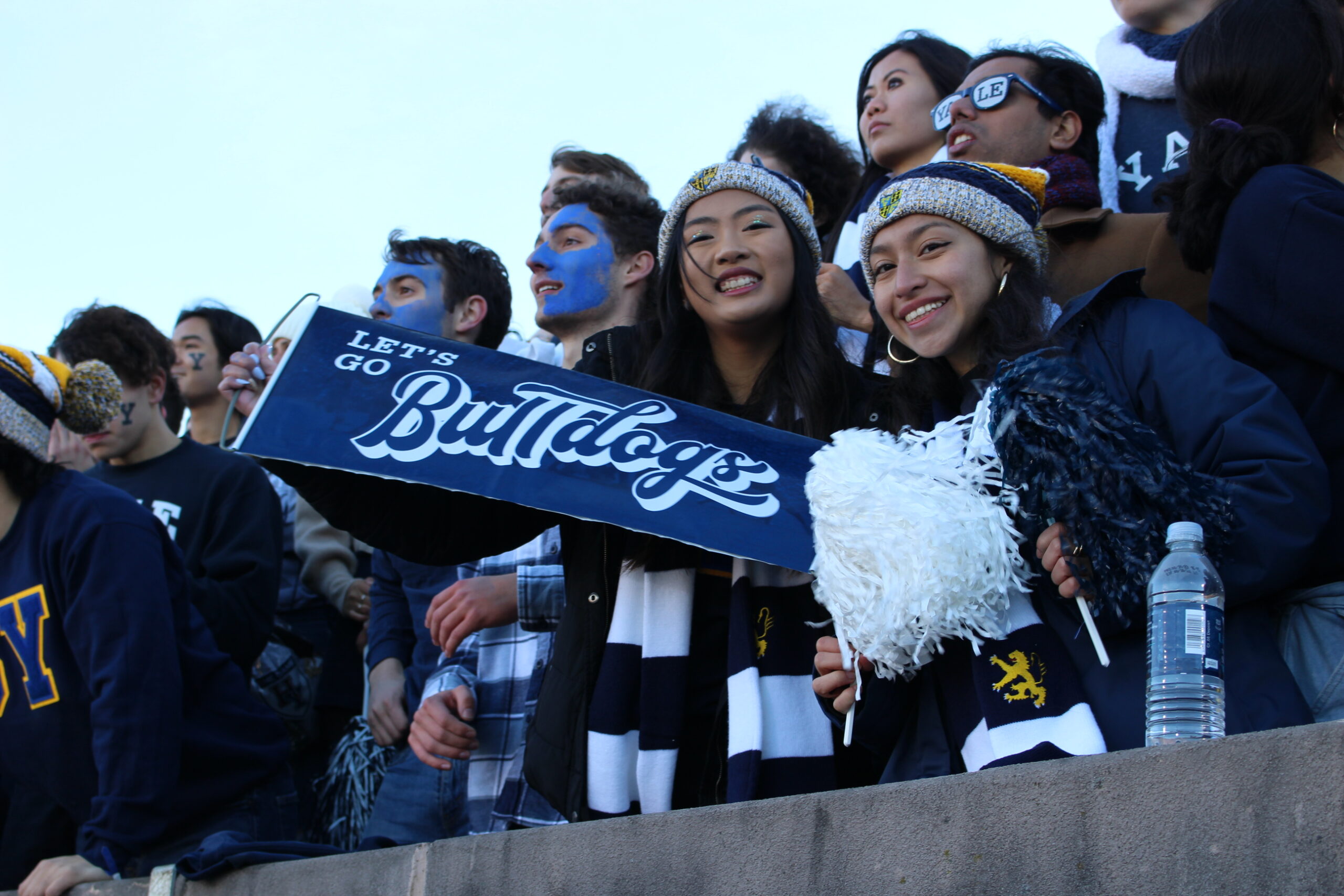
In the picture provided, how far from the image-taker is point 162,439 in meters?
5.18

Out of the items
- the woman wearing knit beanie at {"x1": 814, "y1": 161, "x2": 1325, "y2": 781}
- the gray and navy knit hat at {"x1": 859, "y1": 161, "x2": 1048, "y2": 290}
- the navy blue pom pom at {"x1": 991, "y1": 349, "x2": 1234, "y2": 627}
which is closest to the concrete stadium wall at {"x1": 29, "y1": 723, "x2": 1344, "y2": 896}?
the woman wearing knit beanie at {"x1": 814, "y1": 161, "x2": 1325, "y2": 781}

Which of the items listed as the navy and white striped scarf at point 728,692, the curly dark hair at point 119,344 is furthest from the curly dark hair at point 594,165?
the navy and white striped scarf at point 728,692

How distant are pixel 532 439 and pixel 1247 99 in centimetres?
176

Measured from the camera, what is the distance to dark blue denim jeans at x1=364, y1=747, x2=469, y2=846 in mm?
4023

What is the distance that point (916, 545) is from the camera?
2320mm

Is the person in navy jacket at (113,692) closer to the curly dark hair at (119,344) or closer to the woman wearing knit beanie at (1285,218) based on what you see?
the curly dark hair at (119,344)

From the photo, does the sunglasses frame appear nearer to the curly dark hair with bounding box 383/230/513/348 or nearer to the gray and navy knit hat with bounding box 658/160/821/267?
the gray and navy knit hat with bounding box 658/160/821/267

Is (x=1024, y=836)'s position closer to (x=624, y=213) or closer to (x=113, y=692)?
(x=113, y=692)

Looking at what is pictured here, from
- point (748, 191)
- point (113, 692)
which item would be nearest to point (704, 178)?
point (748, 191)

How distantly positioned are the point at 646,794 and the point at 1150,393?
4.53 feet

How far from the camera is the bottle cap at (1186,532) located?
2.13 m

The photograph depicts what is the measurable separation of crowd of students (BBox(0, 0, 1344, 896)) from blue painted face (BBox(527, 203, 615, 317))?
12mm

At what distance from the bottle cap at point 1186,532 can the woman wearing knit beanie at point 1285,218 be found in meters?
0.24

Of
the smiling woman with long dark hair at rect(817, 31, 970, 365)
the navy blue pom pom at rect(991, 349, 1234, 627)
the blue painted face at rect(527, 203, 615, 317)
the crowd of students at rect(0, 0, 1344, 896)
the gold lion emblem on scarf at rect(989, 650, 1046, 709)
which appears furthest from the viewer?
the smiling woman with long dark hair at rect(817, 31, 970, 365)
